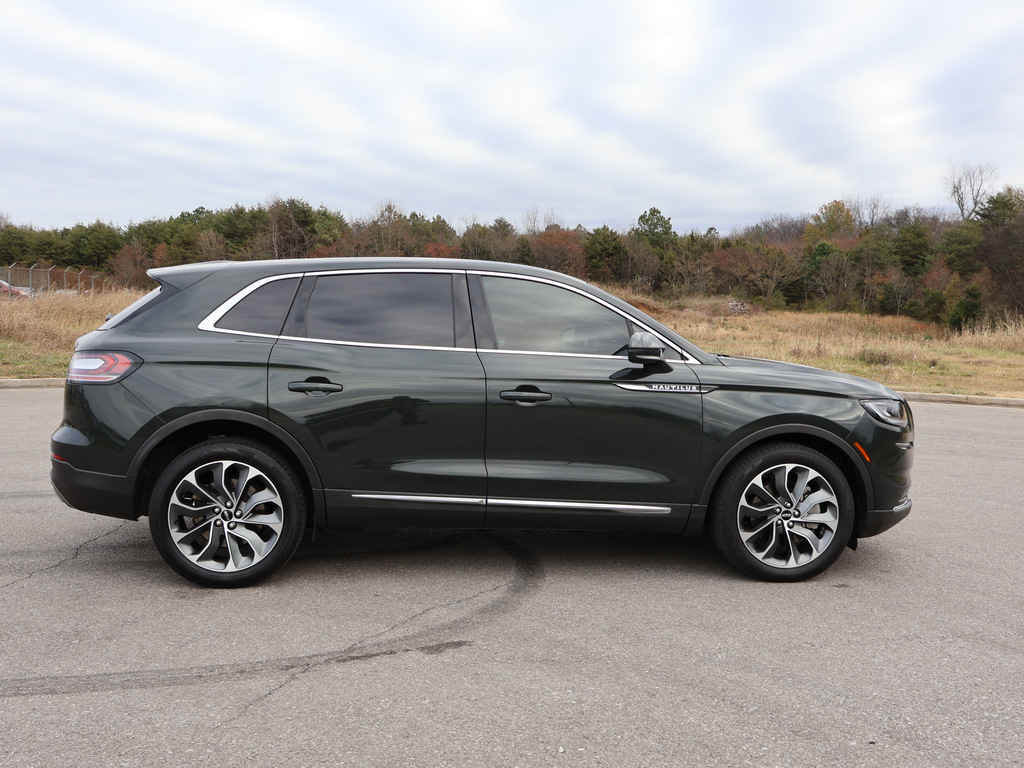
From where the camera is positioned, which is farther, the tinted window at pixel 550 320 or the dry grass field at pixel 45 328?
the dry grass field at pixel 45 328

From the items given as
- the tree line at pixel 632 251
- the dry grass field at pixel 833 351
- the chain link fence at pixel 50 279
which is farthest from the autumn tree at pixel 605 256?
the chain link fence at pixel 50 279

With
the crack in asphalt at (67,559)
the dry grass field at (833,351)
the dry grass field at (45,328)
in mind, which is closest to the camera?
the crack in asphalt at (67,559)

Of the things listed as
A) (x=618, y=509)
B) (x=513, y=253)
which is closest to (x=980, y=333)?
(x=618, y=509)

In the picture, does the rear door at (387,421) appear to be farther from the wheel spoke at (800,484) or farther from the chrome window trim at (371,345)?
the wheel spoke at (800,484)

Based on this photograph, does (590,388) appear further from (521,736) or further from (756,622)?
(521,736)

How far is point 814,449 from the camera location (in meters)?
4.55

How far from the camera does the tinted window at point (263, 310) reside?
4422mm

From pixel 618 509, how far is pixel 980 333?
85.5 ft

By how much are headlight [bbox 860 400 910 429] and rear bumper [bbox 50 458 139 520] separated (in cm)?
420

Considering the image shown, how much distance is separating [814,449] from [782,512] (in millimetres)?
435

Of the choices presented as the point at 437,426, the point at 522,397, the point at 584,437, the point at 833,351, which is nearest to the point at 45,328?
the point at 437,426

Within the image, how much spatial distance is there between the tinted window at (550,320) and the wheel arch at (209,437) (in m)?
1.29

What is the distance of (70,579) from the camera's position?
440 cm

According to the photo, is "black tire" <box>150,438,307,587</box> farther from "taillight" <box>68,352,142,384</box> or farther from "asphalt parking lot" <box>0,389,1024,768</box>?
"taillight" <box>68,352,142,384</box>
